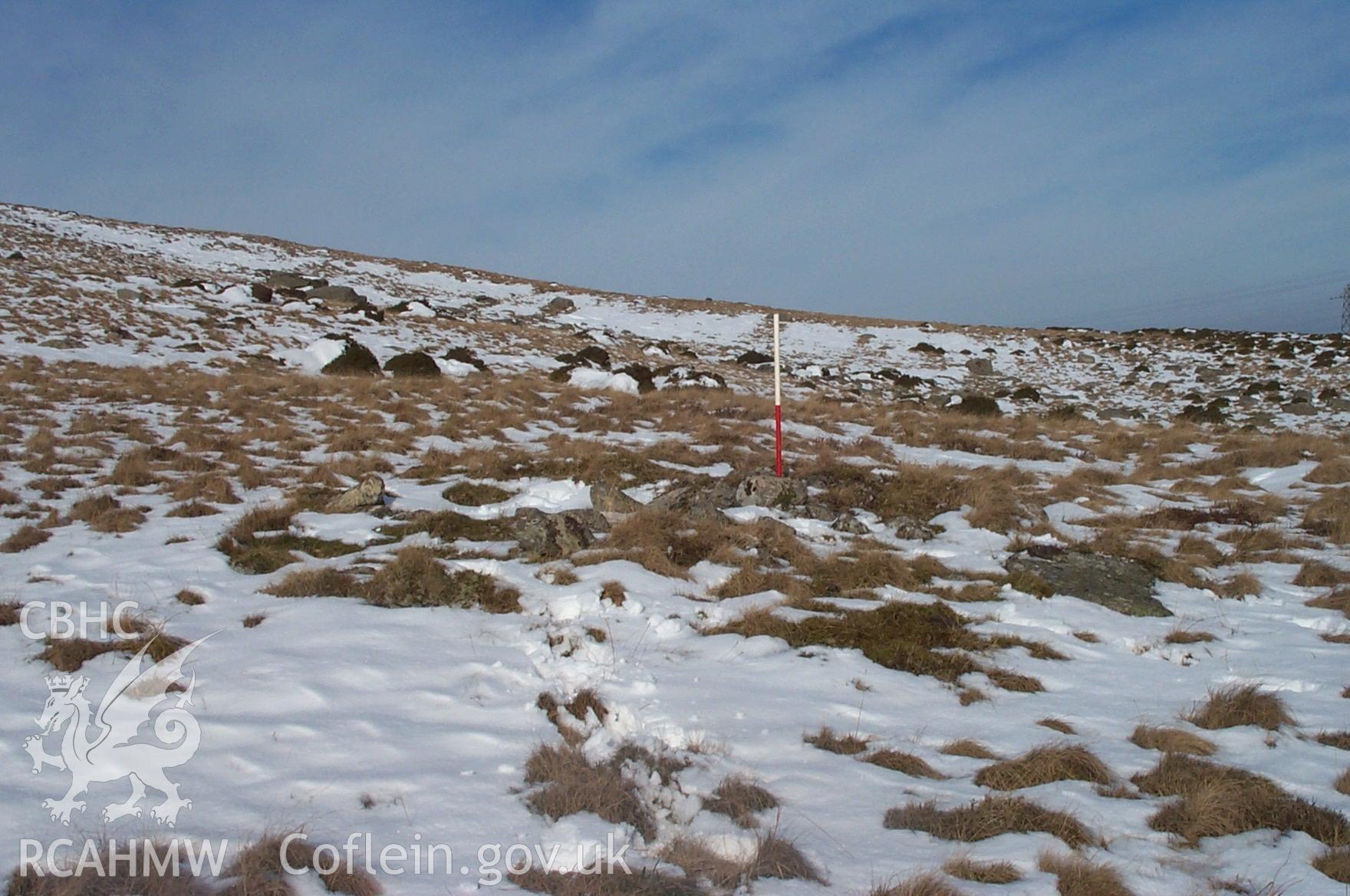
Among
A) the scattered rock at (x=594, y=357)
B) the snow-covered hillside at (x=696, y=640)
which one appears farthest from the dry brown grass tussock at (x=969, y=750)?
the scattered rock at (x=594, y=357)

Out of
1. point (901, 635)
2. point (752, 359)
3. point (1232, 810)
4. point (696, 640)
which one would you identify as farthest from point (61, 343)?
point (752, 359)

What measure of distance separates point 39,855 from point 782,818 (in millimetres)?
3017

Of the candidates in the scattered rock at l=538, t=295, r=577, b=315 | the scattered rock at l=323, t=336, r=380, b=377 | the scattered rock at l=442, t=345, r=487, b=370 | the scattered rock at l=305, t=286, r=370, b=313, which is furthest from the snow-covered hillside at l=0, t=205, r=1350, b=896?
the scattered rock at l=538, t=295, r=577, b=315

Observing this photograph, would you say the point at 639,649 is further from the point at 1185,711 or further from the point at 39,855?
the point at 1185,711

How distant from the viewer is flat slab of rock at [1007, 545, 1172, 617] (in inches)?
229

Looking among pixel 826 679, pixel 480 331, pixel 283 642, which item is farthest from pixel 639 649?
pixel 480 331

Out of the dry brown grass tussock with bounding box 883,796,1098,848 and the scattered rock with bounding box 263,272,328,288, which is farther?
the scattered rock with bounding box 263,272,328,288

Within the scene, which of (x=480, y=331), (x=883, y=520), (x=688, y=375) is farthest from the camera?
(x=480, y=331)

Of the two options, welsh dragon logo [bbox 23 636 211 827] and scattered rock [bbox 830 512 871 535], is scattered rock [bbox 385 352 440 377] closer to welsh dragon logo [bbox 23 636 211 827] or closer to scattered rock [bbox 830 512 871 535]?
scattered rock [bbox 830 512 871 535]

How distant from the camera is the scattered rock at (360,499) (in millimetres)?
7566

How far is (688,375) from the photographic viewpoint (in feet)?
70.4

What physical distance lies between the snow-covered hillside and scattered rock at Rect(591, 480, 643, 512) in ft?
0.76

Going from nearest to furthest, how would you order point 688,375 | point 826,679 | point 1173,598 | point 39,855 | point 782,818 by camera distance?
1. point 39,855
2. point 782,818
3. point 826,679
4. point 1173,598
5. point 688,375

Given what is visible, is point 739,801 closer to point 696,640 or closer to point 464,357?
point 696,640
